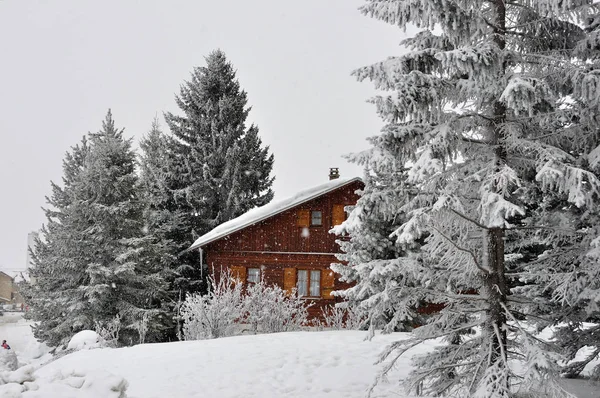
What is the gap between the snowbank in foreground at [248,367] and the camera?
29.3 feet

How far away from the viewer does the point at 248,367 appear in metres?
10.3

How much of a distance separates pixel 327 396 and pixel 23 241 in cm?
14346

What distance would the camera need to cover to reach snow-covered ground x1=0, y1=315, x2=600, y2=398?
650 centimetres

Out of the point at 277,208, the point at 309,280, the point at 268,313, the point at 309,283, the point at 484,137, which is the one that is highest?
the point at 277,208

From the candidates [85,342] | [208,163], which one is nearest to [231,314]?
[85,342]

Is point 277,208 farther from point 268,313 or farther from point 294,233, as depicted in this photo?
point 268,313

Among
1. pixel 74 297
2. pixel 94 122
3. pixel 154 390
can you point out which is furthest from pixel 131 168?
pixel 94 122

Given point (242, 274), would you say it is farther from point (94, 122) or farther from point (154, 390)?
point (94, 122)

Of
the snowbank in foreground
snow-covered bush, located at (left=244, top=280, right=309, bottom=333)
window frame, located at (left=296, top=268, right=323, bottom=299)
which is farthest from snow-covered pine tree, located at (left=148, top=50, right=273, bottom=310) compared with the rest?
the snowbank in foreground

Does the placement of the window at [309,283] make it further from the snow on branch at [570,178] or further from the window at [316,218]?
the snow on branch at [570,178]

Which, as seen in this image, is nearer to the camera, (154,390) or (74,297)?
(154,390)

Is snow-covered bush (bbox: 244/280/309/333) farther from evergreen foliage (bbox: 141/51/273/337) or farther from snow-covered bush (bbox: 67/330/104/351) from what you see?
evergreen foliage (bbox: 141/51/273/337)

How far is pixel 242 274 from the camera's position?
23922 mm

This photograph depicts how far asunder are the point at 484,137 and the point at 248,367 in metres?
6.00
